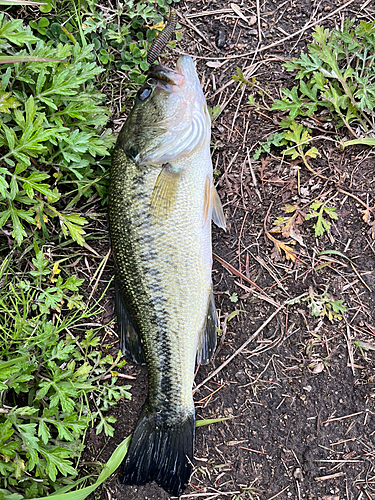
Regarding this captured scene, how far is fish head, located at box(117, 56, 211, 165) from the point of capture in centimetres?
282

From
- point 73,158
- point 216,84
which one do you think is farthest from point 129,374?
point 216,84

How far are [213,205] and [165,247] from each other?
57 centimetres

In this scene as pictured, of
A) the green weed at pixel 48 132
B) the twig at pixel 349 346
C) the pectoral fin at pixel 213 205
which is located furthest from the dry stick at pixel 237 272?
the green weed at pixel 48 132

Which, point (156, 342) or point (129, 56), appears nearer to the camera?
point (156, 342)

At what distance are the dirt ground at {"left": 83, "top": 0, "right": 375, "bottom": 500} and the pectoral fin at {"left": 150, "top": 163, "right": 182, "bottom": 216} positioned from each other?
66 centimetres

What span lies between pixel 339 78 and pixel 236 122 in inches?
34.9

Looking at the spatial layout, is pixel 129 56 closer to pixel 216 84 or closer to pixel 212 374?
pixel 216 84

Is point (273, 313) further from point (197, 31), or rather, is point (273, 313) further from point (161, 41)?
point (197, 31)

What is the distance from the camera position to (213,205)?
3.05m

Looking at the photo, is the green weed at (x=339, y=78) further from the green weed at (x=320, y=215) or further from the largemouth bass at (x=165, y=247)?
Result: the largemouth bass at (x=165, y=247)

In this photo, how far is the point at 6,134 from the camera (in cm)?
265

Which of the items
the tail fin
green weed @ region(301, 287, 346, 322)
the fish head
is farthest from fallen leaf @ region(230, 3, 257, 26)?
the tail fin

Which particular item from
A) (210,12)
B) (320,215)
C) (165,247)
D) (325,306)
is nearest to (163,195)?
(165,247)

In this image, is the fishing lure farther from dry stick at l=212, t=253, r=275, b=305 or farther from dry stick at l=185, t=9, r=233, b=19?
dry stick at l=212, t=253, r=275, b=305
